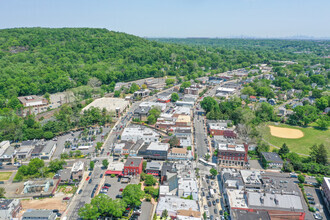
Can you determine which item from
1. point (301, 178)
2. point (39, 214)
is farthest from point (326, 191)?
point (39, 214)

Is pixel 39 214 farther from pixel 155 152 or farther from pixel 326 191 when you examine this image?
pixel 326 191

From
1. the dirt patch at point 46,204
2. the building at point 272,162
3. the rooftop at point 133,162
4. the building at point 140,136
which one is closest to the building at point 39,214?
the dirt patch at point 46,204

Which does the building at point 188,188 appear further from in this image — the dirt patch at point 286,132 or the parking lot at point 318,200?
the dirt patch at point 286,132

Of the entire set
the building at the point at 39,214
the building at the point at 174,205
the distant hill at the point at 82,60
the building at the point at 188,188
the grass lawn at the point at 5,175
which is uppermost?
the distant hill at the point at 82,60

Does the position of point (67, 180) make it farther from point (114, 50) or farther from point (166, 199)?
point (114, 50)

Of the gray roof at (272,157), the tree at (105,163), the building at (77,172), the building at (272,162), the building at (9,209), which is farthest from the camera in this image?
the gray roof at (272,157)

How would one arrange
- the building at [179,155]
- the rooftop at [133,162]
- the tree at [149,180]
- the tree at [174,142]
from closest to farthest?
the tree at [149,180]
the rooftop at [133,162]
the building at [179,155]
the tree at [174,142]
